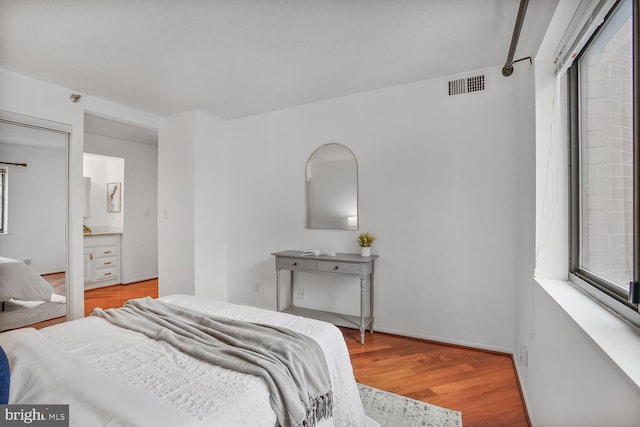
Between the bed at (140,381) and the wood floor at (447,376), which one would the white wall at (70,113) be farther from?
the wood floor at (447,376)

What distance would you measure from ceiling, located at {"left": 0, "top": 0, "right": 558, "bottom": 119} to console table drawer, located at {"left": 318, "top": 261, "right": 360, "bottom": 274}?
177 cm

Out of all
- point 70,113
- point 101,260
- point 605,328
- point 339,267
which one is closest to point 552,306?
point 605,328

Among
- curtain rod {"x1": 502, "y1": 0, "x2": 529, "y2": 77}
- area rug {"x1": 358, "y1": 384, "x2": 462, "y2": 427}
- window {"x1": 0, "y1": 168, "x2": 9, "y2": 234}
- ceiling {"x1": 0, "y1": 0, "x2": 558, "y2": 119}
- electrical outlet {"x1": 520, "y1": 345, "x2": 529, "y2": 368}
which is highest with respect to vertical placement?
ceiling {"x1": 0, "y1": 0, "x2": 558, "y2": 119}

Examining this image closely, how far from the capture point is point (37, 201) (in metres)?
2.99

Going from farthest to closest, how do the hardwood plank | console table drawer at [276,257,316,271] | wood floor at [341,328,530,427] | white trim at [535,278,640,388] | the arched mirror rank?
1. the hardwood plank
2. the arched mirror
3. console table drawer at [276,257,316,271]
4. wood floor at [341,328,530,427]
5. white trim at [535,278,640,388]

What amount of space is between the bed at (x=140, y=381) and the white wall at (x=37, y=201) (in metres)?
1.75

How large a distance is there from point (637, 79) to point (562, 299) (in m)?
0.92

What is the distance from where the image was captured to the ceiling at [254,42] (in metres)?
1.90

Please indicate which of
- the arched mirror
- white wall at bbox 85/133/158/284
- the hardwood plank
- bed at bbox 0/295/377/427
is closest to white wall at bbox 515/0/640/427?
bed at bbox 0/295/377/427

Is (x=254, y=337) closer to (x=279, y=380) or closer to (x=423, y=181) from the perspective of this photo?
(x=279, y=380)

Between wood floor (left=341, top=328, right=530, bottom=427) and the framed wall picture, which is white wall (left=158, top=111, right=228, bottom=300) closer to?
the framed wall picture

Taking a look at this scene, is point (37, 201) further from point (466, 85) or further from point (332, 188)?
point (466, 85)

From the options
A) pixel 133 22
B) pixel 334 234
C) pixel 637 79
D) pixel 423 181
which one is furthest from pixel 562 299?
pixel 133 22

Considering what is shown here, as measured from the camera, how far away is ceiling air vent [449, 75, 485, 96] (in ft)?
8.93
